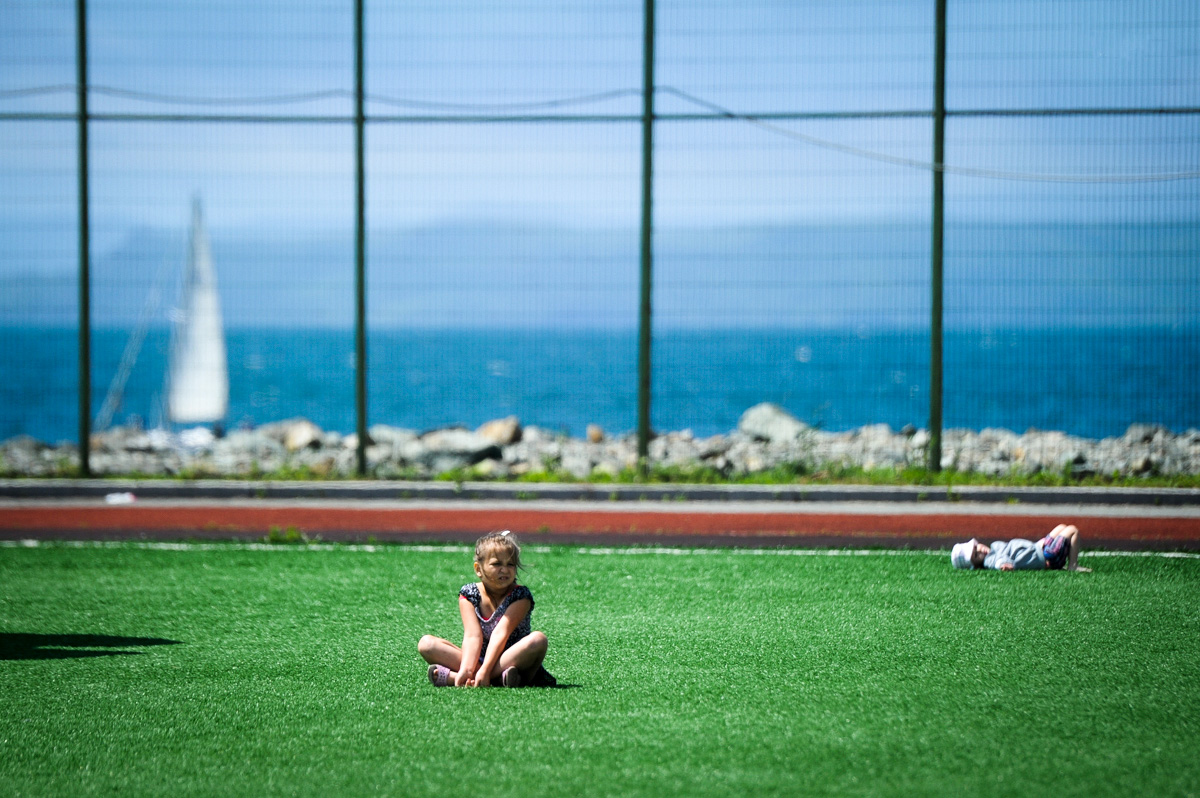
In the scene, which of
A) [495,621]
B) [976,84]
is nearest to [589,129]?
[976,84]

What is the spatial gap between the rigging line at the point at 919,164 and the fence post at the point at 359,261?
3031 millimetres

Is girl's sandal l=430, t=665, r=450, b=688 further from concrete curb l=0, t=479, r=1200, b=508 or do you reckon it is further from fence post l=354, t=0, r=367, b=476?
fence post l=354, t=0, r=367, b=476

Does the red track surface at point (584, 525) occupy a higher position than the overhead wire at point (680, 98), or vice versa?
the overhead wire at point (680, 98)

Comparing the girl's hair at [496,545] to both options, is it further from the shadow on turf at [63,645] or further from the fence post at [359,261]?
the fence post at [359,261]

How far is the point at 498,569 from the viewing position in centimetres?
541

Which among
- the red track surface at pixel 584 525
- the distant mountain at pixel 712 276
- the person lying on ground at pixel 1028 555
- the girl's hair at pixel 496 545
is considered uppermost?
the distant mountain at pixel 712 276

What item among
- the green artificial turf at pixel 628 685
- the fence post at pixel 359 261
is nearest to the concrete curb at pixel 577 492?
the fence post at pixel 359 261

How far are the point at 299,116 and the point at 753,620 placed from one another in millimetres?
8282

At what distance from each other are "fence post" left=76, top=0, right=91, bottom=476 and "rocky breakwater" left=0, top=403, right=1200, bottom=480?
0.43 m

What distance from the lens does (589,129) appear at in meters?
12.9

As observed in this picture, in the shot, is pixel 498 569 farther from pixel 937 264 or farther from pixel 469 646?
pixel 937 264

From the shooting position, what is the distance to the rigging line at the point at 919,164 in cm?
1242

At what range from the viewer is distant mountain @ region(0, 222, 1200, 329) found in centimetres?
Result: 1257

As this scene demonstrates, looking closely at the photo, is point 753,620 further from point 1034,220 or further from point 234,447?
point 234,447
